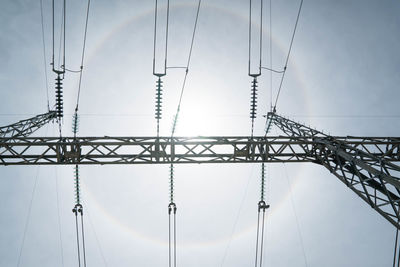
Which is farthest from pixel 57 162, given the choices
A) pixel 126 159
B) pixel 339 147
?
pixel 339 147

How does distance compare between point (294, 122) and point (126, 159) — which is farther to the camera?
point (294, 122)

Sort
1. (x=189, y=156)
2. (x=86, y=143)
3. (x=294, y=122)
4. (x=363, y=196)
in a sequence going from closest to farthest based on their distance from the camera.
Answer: (x=363, y=196) → (x=86, y=143) → (x=189, y=156) → (x=294, y=122)

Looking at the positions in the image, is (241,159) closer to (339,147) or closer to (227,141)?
(227,141)

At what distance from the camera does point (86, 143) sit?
30.3 feet

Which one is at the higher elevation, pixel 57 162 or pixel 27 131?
pixel 27 131

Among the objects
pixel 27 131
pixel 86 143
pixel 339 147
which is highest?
pixel 27 131

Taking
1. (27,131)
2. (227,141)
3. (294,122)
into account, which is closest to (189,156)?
(227,141)

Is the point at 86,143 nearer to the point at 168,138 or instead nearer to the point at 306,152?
the point at 168,138

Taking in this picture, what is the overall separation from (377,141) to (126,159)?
37.9ft

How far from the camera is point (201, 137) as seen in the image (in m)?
9.70

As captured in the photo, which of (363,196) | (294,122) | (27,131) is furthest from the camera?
(294,122)

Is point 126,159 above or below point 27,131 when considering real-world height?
below

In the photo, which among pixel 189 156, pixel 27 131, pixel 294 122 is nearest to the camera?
pixel 189 156

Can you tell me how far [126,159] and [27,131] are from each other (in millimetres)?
7651
